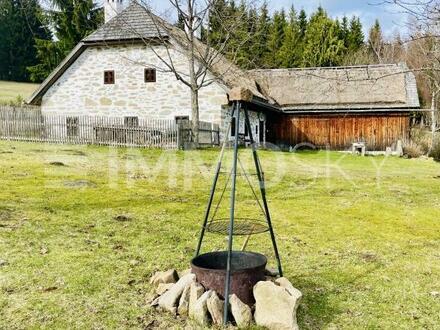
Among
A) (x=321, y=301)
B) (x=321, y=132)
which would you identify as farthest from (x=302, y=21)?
(x=321, y=301)

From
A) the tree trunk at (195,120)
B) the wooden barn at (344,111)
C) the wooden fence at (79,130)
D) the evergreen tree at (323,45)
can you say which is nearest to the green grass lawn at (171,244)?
the wooden fence at (79,130)

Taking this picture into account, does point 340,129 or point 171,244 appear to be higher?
point 340,129

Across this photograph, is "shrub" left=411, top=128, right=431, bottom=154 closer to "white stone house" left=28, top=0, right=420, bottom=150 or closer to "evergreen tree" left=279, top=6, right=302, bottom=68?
"white stone house" left=28, top=0, right=420, bottom=150

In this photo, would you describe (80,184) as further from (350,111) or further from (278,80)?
(278,80)

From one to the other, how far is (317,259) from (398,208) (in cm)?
460

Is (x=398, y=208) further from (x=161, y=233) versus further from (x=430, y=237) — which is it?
(x=161, y=233)

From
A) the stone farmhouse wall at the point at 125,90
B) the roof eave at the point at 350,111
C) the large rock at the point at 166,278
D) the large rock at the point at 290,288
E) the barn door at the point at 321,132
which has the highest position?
the stone farmhouse wall at the point at 125,90

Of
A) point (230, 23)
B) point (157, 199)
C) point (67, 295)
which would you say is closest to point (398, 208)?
point (157, 199)

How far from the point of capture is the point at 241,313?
4.43 m

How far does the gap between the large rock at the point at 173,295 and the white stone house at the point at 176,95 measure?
17609 millimetres

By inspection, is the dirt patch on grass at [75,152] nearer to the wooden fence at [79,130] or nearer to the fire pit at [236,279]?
the wooden fence at [79,130]

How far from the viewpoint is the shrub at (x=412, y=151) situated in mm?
27219

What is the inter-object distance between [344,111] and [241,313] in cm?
2606

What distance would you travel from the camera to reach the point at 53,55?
133 ft
